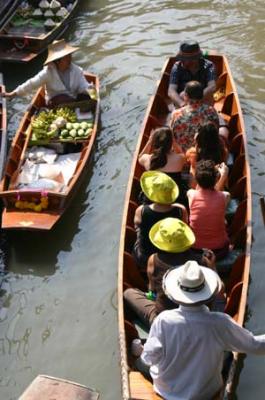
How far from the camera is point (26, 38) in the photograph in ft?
37.4

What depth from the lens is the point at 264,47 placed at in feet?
38.4

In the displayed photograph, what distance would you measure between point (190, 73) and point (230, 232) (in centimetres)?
304

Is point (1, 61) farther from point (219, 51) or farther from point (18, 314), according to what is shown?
point (18, 314)

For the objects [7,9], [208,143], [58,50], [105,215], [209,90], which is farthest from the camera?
[7,9]

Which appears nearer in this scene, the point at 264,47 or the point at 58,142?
the point at 58,142

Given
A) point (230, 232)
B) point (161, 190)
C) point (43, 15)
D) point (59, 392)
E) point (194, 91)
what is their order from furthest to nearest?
point (43, 15) → point (194, 91) → point (230, 232) → point (161, 190) → point (59, 392)

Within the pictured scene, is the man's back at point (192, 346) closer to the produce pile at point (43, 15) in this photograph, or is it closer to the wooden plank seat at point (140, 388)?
the wooden plank seat at point (140, 388)

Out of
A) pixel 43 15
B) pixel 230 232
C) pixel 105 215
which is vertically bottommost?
pixel 105 215

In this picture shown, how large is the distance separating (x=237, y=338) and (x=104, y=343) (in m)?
2.58

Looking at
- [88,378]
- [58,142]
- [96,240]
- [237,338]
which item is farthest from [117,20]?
[237,338]

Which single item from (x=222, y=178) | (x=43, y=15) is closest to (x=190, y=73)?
(x=222, y=178)

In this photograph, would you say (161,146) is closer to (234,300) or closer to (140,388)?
(234,300)

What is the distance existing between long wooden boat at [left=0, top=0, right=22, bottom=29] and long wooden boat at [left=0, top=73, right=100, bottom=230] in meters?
4.34

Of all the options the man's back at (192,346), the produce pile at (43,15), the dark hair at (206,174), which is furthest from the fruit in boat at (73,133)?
the man's back at (192,346)
